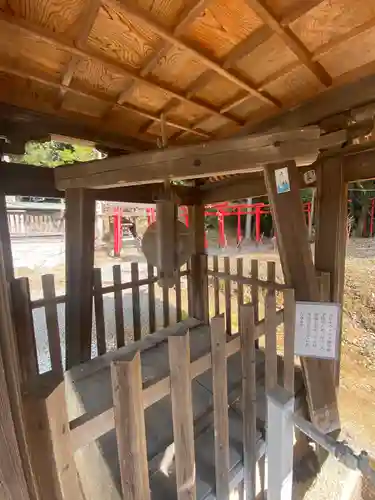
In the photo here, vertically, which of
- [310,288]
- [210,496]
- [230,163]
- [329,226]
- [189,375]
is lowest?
[210,496]

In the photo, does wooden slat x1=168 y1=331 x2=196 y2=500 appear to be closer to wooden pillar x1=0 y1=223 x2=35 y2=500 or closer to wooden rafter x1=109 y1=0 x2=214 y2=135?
wooden pillar x1=0 y1=223 x2=35 y2=500

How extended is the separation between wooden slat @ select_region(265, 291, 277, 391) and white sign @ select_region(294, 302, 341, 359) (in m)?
0.24

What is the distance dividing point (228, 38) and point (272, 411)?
5.67ft

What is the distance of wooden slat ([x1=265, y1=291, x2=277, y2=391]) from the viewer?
1382 mm

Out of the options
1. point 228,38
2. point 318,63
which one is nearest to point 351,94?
point 318,63

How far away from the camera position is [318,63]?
1338mm

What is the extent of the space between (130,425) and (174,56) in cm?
164

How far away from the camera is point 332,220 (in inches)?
80.6

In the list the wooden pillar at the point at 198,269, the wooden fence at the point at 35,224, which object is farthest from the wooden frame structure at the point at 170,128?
the wooden fence at the point at 35,224

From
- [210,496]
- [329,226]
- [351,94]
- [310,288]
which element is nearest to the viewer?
[210,496]

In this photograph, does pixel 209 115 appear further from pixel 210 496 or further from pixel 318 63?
pixel 210 496

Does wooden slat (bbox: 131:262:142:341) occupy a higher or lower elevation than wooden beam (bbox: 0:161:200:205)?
lower

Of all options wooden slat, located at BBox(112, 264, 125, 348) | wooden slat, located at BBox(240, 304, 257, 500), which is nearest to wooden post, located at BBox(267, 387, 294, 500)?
wooden slat, located at BBox(240, 304, 257, 500)

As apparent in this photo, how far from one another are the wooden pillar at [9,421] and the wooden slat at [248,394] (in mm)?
958
